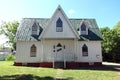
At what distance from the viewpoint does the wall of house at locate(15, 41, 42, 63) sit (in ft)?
90.6

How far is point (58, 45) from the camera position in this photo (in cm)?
2791

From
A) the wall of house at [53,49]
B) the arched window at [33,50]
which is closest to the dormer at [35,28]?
the arched window at [33,50]

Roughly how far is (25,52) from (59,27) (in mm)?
5912

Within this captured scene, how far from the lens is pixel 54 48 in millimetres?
27750

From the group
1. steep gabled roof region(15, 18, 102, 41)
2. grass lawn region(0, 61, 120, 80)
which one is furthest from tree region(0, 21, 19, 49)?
grass lawn region(0, 61, 120, 80)

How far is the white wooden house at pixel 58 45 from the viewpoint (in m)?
26.3

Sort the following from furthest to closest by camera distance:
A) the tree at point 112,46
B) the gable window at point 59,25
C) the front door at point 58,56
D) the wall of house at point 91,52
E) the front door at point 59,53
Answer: the tree at point 112,46
the wall of house at point 91,52
the front door at point 59,53
the gable window at point 59,25
the front door at point 58,56

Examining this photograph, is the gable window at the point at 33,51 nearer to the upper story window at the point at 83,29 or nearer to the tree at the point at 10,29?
the upper story window at the point at 83,29

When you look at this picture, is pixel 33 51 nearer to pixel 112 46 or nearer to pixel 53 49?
pixel 53 49

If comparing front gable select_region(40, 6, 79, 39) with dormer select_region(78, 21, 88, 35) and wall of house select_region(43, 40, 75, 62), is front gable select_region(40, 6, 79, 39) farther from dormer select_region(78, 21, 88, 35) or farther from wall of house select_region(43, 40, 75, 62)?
dormer select_region(78, 21, 88, 35)

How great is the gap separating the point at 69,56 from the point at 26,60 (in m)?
6.05

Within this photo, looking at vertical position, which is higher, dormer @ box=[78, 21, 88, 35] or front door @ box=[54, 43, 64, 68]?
dormer @ box=[78, 21, 88, 35]

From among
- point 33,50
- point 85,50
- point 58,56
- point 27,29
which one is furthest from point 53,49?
point 27,29

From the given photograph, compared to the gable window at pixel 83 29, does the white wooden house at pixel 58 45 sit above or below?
below
